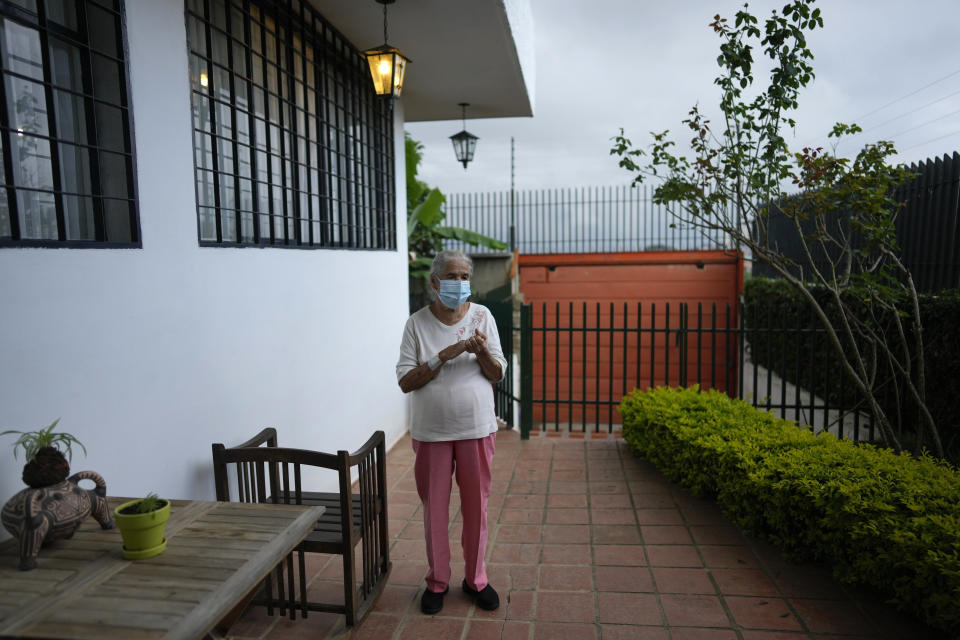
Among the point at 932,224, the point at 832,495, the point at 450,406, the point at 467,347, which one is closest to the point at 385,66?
the point at 467,347

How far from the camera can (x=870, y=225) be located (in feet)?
15.6

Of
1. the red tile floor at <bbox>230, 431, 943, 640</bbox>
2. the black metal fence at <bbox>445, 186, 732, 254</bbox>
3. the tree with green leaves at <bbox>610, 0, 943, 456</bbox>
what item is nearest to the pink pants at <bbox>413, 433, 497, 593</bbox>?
the red tile floor at <bbox>230, 431, 943, 640</bbox>

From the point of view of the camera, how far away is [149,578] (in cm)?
166

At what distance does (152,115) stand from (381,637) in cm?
264

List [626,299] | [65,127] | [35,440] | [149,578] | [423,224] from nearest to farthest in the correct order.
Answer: [149,578], [35,440], [65,127], [423,224], [626,299]

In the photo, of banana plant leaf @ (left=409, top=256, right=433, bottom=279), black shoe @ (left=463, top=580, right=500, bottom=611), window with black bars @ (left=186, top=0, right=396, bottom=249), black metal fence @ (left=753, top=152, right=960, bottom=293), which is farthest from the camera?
banana plant leaf @ (left=409, top=256, right=433, bottom=279)

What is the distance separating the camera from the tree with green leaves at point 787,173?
14.8ft

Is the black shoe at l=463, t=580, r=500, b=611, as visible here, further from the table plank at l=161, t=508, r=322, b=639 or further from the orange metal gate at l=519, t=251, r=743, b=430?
the orange metal gate at l=519, t=251, r=743, b=430

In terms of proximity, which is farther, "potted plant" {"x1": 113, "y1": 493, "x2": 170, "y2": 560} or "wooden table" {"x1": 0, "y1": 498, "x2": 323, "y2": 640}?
"potted plant" {"x1": 113, "y1": 493, "x2": 170, "y2": 560}

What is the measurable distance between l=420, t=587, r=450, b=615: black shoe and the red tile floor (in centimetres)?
3

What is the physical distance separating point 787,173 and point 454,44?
9.84 ft

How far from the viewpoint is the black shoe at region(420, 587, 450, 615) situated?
305 cm

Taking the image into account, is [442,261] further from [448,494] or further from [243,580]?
[243,580]

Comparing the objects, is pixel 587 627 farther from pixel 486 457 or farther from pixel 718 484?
pixel 718 484
